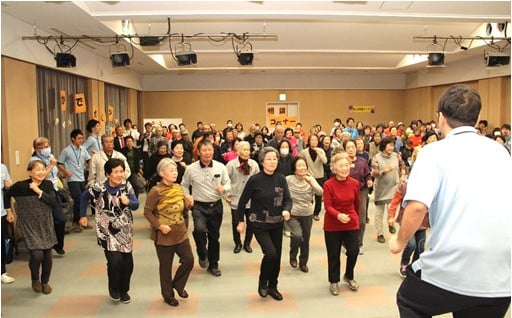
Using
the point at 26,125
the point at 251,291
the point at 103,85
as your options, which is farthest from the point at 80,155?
the point at 103,85

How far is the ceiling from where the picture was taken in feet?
23.3

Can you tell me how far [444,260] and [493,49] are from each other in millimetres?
10728

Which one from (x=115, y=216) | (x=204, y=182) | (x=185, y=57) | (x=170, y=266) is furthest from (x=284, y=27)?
(x=170, y=266)

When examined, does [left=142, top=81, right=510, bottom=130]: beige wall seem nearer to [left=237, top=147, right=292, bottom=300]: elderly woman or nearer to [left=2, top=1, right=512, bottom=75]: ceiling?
[left=2, top=1, right=512, bottom=75]: ceiling

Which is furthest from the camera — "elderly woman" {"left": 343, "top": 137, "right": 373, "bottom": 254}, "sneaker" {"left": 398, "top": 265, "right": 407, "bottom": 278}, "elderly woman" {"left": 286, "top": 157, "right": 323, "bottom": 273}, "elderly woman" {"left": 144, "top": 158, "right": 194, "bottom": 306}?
"elderly woman" {"left": 343, "top": 137, "right": 373, "bottom": 254}

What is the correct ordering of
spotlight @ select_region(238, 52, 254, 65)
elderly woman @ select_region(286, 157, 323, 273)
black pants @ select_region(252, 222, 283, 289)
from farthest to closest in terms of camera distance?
spotlight @ select_region(238, 52, 254, 65) → elderly woman @ select_region(286, 157, 323, 273) → black pants @ select_region(252, 222, 283, 289)

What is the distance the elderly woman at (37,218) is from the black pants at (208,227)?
1414 mm

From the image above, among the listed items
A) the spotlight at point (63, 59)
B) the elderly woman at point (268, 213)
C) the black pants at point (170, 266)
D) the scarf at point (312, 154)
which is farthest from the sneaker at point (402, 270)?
the spotlight at point (63, 59)

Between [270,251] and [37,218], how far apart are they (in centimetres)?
227

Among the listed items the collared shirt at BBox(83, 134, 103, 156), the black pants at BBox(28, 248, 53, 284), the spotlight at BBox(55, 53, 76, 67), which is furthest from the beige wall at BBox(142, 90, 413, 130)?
the black pants at BBox(28, 248, 53, 284)

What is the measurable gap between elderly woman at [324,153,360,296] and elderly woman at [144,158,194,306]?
4.36ft

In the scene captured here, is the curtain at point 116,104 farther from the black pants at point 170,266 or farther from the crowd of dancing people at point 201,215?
the black pants at point 170,266

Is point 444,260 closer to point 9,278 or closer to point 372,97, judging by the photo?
point 9,278

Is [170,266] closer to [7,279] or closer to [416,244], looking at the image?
[7,279]
